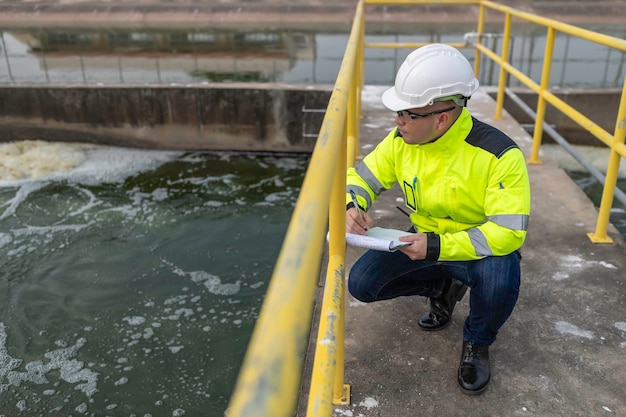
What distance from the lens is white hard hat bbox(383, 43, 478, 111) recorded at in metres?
1.99

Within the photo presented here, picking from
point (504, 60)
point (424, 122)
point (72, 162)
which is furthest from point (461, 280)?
point (72, 162)

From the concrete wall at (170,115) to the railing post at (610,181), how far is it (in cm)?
500

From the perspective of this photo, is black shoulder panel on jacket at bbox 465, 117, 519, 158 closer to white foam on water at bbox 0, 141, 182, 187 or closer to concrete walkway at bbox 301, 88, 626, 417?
concrete walkway at bbox 301, 88, 626, 417

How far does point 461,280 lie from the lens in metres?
2.23

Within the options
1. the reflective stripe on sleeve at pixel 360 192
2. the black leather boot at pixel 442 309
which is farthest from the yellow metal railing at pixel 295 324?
the black leather boot at pixel 442 309

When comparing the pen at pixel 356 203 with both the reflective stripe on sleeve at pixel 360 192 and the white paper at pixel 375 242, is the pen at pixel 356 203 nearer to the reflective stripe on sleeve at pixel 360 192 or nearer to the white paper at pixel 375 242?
the reflective stripe on sleeve at pixel 360 192

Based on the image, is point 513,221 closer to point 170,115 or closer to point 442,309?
point 442,309

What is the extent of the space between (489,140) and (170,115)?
6776 mm

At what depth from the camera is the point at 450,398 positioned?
2.20 m

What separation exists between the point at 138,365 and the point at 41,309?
4.28 feet

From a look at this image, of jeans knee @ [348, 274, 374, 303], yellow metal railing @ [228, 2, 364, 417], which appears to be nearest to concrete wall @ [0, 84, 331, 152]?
jeans knee @ [348, 274, 374, 303]

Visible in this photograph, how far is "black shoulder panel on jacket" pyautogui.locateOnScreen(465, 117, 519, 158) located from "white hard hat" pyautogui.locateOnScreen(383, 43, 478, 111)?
138 mm

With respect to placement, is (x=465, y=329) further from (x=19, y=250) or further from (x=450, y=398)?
(x=19, y=250)

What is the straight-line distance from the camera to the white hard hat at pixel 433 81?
199 centimetres
